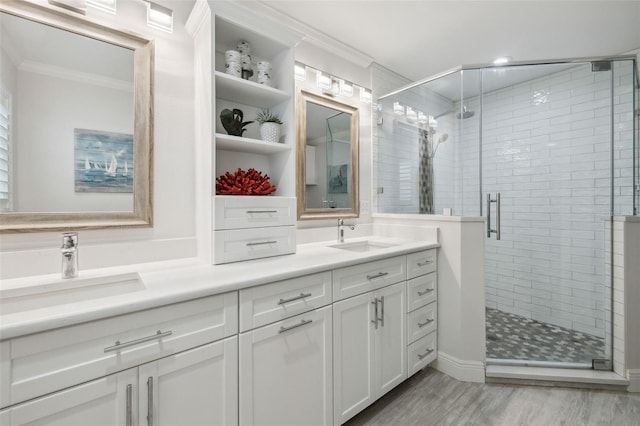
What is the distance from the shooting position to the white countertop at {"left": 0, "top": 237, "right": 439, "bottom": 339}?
807mm

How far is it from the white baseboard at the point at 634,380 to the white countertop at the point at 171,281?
1673 millimetres

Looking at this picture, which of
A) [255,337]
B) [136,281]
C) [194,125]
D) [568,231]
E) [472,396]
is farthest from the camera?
[568,231]

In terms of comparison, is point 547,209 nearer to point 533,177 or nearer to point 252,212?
point 533,177

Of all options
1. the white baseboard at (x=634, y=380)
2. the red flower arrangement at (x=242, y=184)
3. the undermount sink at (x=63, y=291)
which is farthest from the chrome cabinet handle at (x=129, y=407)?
the white baseboard at (x=634, y=380)

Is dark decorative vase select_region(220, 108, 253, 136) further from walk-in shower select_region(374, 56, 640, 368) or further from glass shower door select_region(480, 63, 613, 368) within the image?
glass shower door select_region(480, 63, 613, 368)

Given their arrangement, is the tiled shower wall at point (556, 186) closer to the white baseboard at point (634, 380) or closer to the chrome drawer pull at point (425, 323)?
the white baseboard at point (634, 380)

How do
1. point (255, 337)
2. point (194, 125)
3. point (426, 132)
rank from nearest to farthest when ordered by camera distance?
point (255, 337), point (194, 125), point (426, 132)

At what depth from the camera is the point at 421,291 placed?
2031 mm

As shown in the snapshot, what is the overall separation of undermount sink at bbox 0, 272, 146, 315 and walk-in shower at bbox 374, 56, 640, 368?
2.13 m

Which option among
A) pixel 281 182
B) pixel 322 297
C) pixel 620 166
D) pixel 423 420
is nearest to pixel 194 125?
pixel 281 182

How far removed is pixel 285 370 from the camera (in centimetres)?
129

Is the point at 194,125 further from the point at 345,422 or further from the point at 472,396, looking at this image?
the point at 472,396

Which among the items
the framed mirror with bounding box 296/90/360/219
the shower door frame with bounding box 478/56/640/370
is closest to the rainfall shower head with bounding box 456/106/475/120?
the shower door frame with bounding box 478/56/640/370

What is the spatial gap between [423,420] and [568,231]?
2.03 m
